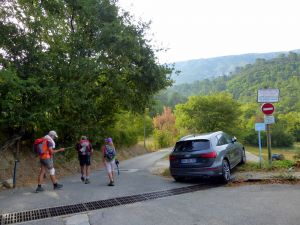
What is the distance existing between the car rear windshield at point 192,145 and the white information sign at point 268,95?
3.47 meters

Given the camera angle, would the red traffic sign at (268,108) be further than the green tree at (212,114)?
No

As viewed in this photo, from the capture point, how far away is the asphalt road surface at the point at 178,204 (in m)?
6.61

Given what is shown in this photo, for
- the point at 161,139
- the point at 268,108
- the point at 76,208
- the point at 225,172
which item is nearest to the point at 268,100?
the point at 268,108

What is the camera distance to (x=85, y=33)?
1636 cm

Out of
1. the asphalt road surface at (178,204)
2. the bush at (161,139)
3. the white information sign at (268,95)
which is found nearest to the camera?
the asphalt road surface at (178,204)

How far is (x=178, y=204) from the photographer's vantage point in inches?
318

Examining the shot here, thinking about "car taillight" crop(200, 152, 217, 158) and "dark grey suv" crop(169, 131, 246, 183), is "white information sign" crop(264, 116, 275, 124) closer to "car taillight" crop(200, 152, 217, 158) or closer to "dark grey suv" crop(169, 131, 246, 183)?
"dark grey suv" crop(169, 131, 246, 183)

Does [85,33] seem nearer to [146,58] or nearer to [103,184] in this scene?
[146,58]

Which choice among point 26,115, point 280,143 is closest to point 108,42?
point 26,115

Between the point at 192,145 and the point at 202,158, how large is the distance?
0.71 m

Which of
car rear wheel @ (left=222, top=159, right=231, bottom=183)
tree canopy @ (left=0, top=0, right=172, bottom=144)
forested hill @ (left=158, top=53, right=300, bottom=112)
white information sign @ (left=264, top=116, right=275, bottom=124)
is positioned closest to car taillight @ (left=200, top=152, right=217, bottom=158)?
car rear wheel @ (left=222, top=159, right=231, bottom=183)

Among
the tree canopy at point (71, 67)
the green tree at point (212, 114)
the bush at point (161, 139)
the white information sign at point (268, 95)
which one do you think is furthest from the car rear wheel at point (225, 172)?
the bush at point (161, 139)

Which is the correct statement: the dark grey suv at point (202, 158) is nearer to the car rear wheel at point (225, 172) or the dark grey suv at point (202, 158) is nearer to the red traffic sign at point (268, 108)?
the car rear wheel at point (225, 172)

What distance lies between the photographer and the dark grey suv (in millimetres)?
10672
